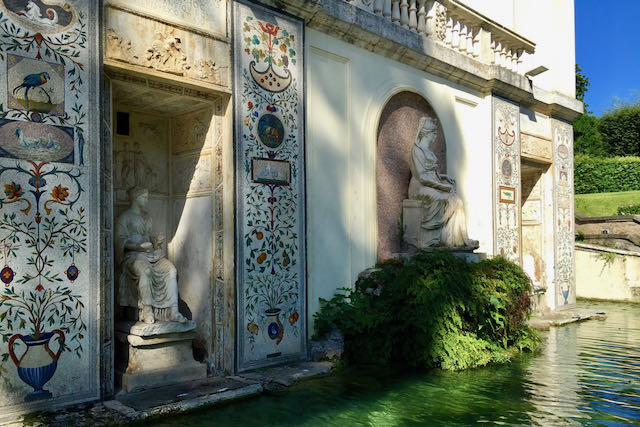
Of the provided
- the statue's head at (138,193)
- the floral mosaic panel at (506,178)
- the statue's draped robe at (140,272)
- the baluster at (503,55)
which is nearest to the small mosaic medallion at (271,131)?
the statue's head at (138,193)

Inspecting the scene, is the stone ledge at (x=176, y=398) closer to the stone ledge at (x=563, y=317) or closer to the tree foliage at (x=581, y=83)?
the stone ledge at (x=563, y=317)

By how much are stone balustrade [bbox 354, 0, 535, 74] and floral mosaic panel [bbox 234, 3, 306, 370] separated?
6.51 ft

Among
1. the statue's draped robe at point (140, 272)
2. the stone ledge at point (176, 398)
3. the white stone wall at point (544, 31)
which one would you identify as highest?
the white stone wall at point (544, 31)

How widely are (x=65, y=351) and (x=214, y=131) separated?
2.57m

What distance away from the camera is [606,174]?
23828 mm

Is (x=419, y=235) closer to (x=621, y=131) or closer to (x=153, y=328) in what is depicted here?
(x=153, y=328)

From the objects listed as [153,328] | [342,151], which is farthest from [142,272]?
[342,151]

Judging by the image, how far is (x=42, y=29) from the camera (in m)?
4.19

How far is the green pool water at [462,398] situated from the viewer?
4.39 metres

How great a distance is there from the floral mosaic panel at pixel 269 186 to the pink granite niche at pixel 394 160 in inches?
68.9

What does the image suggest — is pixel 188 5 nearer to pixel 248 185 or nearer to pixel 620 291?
pixel 248 185

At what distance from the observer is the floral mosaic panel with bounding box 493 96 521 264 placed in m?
9.64

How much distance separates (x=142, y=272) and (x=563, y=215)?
9421mm

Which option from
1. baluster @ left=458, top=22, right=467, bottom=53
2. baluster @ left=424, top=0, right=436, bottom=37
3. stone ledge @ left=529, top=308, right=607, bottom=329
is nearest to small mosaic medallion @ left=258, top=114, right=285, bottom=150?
baluster @ left=424, top=0, right=436, bottom=37
